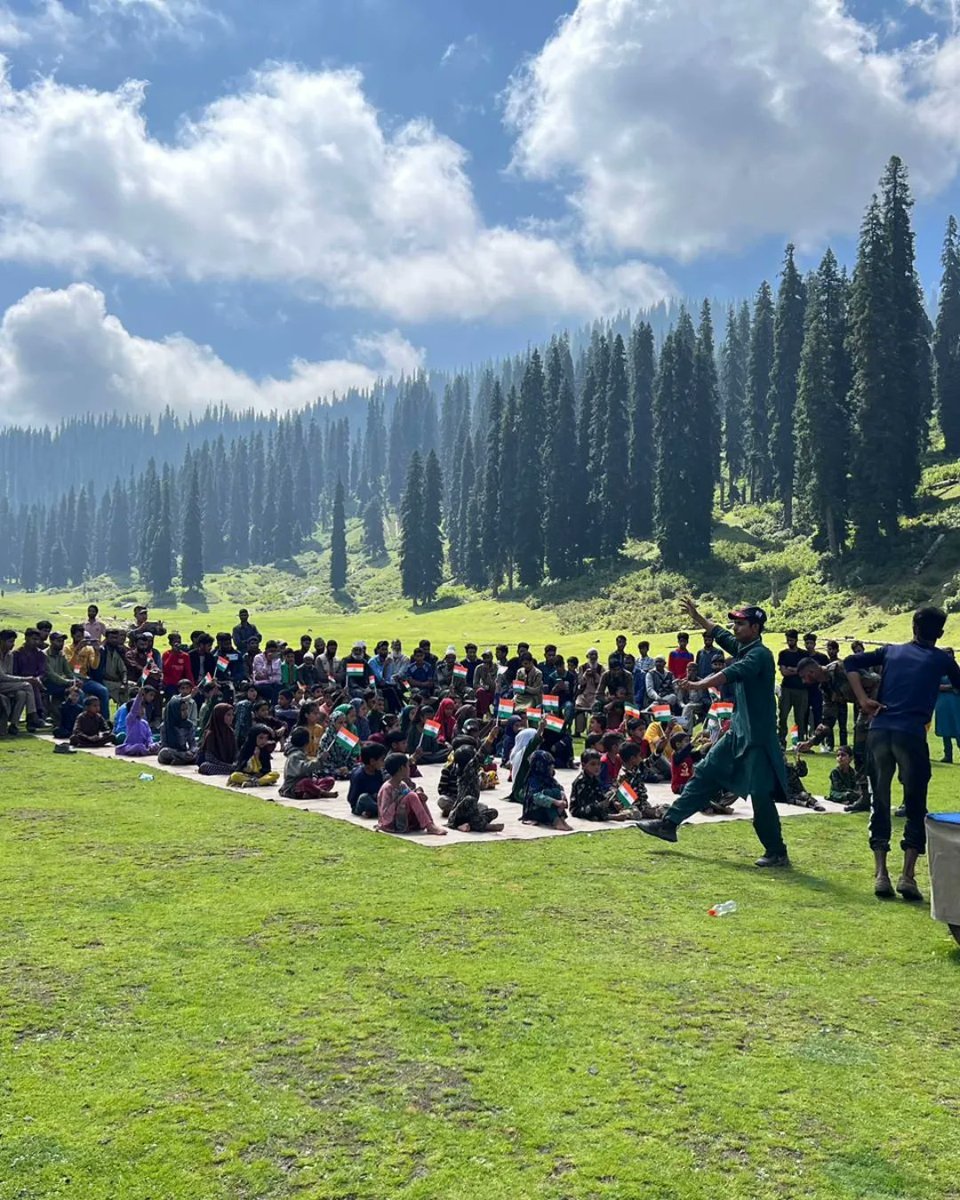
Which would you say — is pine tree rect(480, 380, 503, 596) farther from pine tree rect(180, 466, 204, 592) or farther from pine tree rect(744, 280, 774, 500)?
pine tree rect(180, 466, 204, 592)

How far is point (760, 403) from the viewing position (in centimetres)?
8938

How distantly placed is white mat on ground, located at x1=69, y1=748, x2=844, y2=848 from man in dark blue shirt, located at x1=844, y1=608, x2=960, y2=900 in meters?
4.40

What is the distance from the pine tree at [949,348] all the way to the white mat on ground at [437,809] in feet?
230

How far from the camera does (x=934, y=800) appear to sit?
14.7 meters

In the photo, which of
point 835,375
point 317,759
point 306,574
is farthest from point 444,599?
point 317,759

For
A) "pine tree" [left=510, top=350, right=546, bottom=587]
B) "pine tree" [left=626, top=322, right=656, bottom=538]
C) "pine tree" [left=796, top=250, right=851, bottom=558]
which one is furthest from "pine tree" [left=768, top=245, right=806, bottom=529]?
"pine tree" [left=510, top=350, right=546, bottom=587]

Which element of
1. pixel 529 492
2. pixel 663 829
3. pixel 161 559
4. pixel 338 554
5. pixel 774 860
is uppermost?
pixel 529 492

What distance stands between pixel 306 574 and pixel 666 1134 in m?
157

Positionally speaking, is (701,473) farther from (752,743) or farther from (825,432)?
(752,743)

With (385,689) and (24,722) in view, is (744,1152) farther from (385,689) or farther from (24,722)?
(24,722)

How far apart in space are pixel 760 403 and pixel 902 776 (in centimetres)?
8522

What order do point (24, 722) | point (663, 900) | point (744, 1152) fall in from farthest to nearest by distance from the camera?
point (24, 722) < point (663, 900) < point (744, 1152)

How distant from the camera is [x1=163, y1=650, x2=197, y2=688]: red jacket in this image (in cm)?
2134

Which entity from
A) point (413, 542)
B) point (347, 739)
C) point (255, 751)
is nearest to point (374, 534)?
point (413, 542)
